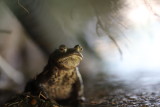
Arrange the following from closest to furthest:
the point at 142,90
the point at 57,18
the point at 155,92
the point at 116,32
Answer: the point at 155,92
the point at 142,90
the point at 116,32
the point at 57,18

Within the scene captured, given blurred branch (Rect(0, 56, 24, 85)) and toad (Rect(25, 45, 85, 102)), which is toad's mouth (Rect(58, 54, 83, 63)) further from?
blurred branch (Rect(0, 56, 24, 85))

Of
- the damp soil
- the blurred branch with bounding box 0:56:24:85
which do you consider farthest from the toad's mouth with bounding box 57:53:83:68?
the blurred branch with bounding box 0:56:24:85

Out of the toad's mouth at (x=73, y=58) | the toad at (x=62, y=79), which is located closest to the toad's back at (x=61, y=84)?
the toad at (x=62, y=79)

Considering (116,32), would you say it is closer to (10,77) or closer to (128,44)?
(128,44)

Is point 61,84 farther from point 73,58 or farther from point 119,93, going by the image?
point 119,93

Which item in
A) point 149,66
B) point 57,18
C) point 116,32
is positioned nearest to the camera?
point 149,66

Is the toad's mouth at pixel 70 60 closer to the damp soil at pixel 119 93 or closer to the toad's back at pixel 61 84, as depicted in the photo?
the toad's back at pixel 61 84

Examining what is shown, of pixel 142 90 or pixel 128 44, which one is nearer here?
pixel 142 90

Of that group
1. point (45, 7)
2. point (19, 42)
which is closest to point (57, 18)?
point (45, 7)

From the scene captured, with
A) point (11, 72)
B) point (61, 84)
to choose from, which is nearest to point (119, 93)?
point (61, 84)

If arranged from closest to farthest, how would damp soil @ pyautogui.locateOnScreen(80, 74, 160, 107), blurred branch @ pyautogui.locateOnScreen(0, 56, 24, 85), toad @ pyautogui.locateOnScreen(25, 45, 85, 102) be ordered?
1. damp soil @ pyautogui.locateOnScreen(80, 74, 160, 107)
2. toad @ pyautogui.locateOnScreen(25, 45, 85, 102)
3. blurred branch @ pyautogui.locateOnScreen(0, 56, 24, 85)
